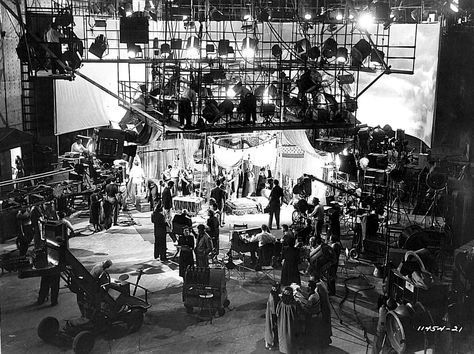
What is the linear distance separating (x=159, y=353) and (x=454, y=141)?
41.8 ft

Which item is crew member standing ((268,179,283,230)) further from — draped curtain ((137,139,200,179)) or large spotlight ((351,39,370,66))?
draped curtain ((137,139,200,179))

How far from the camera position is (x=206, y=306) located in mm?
10852

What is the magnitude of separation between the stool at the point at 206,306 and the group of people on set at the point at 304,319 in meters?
1.68

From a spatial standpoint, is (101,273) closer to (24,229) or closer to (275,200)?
(24,229)

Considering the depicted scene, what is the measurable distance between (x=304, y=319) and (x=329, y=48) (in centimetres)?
1022

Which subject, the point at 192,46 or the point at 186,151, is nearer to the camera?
the point at 186,151

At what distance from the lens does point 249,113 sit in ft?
53.1

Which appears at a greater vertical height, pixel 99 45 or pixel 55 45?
pixel 99 45

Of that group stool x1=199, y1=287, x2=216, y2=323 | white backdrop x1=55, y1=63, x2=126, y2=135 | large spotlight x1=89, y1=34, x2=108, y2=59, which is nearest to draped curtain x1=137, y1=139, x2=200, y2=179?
white backdrop x1=55, y1=63, x2=126, y2=135

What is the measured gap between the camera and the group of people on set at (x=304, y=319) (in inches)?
362

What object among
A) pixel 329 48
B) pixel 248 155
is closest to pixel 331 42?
pixel 329 48

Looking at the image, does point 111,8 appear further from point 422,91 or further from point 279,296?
point 279,296

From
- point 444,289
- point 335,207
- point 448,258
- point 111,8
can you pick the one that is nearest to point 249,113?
point 335,207

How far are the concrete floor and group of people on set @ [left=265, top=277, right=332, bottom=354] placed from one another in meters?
0.23
